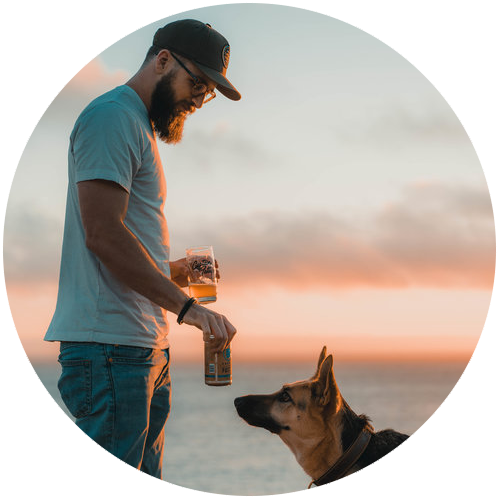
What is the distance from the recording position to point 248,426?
31.2 m

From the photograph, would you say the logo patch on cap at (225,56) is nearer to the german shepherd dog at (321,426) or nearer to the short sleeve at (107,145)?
the short sleeve at (107,145)

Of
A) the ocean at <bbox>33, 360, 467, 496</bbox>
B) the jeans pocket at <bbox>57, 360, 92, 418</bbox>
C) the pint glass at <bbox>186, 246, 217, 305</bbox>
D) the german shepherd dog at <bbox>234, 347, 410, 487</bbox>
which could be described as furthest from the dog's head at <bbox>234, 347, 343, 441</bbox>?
the ocean at <bbox>33, 360, 467, 496</bbox>

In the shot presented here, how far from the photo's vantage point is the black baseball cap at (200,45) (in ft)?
8.74

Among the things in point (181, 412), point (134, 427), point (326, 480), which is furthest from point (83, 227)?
point (181, 412)

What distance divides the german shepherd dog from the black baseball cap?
6.52ft

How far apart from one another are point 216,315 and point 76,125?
90 centimetres

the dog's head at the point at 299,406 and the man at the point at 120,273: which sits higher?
the man at the point at 120,273

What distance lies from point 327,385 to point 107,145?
234 cm

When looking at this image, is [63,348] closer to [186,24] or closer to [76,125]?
[76,125]

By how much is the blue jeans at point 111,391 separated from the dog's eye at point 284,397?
1930 millimetres

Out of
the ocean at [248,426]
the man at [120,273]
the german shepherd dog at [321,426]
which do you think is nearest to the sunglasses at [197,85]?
the man at [120,273]

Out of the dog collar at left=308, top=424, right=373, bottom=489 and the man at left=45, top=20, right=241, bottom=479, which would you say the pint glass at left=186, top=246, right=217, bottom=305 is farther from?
the dog collar at left=308, top=424, right=373, bottom=489

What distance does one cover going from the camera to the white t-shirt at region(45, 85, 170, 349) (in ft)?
7.71

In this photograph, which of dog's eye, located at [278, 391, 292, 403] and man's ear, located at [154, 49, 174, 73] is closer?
man's ear, located at [154, 49, 174, 73]
